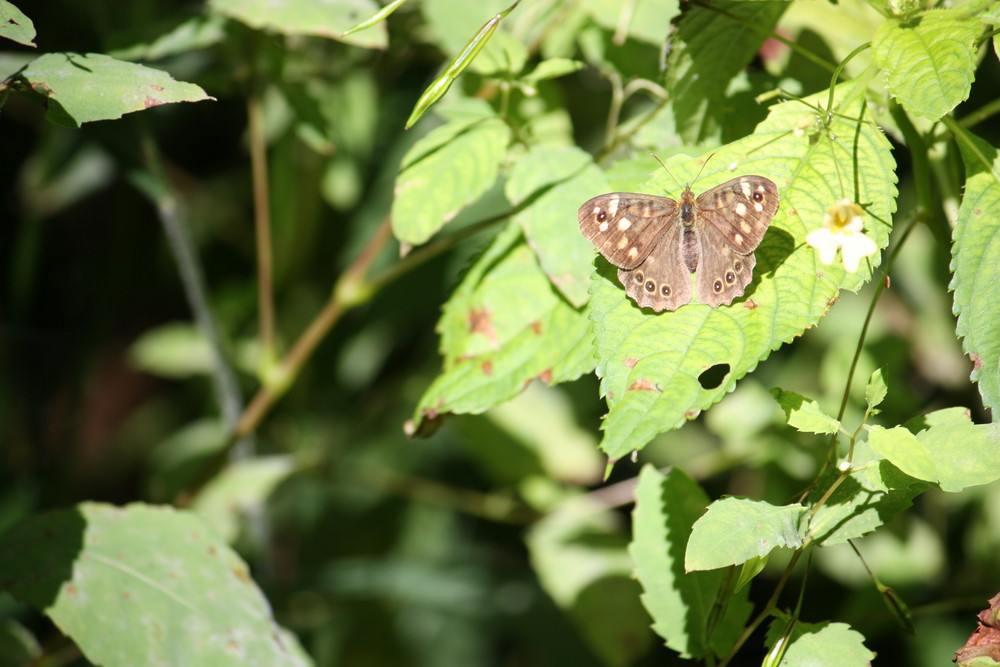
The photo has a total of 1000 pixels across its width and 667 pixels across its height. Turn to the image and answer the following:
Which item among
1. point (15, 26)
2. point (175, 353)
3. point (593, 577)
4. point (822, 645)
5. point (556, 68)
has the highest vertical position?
point (15, 26)

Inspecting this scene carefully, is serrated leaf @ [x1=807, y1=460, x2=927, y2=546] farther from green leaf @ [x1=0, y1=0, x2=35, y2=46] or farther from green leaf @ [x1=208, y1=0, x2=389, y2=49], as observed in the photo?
green leaf @ [x1=0, y1=0, x2=35, y2=46]

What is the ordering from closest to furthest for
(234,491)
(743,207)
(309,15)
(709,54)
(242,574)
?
1. (743,207)
2. (709,54)
3. (242,574)
4. (309,15)
5. (234,491)

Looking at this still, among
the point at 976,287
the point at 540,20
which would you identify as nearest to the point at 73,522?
the point at 540,20

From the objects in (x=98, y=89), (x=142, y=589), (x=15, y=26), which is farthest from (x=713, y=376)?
(x=15, y=26)

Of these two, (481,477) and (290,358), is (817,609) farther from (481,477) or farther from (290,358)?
(290,358)

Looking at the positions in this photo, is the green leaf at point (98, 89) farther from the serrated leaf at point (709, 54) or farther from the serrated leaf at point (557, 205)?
the serrated leaf at point (709, 54)

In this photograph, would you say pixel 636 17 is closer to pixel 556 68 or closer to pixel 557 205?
pixel 556 68

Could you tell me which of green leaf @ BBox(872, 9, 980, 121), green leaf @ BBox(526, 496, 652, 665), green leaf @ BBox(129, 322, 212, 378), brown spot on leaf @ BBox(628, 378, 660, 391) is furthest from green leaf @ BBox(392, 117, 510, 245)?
green leaf @ BBox(129, 322, 212, 378)
